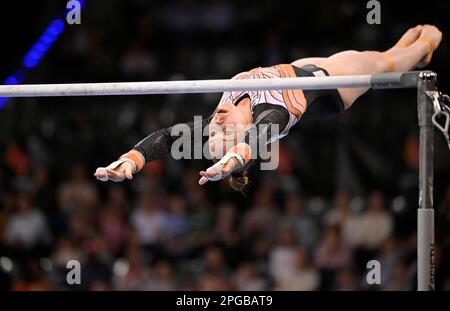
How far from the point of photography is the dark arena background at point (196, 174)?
7.28 m

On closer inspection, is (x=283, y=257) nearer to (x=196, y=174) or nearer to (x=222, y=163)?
(x=196, y=174)

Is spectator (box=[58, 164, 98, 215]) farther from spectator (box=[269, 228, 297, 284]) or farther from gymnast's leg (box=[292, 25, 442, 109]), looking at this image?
gymnast's leg (box=[292, 25, 442, 109])

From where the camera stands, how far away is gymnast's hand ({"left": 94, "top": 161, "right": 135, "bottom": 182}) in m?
4.17

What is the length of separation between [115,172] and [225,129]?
70 centimetres

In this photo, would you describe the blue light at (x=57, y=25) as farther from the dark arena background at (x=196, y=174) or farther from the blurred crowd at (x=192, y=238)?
the blurred crowd at (x=192, y=238)

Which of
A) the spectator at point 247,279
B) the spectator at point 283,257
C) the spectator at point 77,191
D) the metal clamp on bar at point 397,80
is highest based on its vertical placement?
the metal clamp on bar at point 397,80

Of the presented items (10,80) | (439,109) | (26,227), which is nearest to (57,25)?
(10,80)

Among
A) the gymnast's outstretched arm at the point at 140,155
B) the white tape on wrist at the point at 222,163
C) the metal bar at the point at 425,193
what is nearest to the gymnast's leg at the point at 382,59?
the gymnast's outstretched arm at the point at 140,155

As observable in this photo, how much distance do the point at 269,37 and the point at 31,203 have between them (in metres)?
3.12

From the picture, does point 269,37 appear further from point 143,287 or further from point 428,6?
point 143,287

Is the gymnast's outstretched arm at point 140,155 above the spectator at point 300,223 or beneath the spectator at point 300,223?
above

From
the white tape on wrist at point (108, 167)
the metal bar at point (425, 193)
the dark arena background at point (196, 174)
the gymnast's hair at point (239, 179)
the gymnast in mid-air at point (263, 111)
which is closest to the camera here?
the metal bar at point (425, 193)
